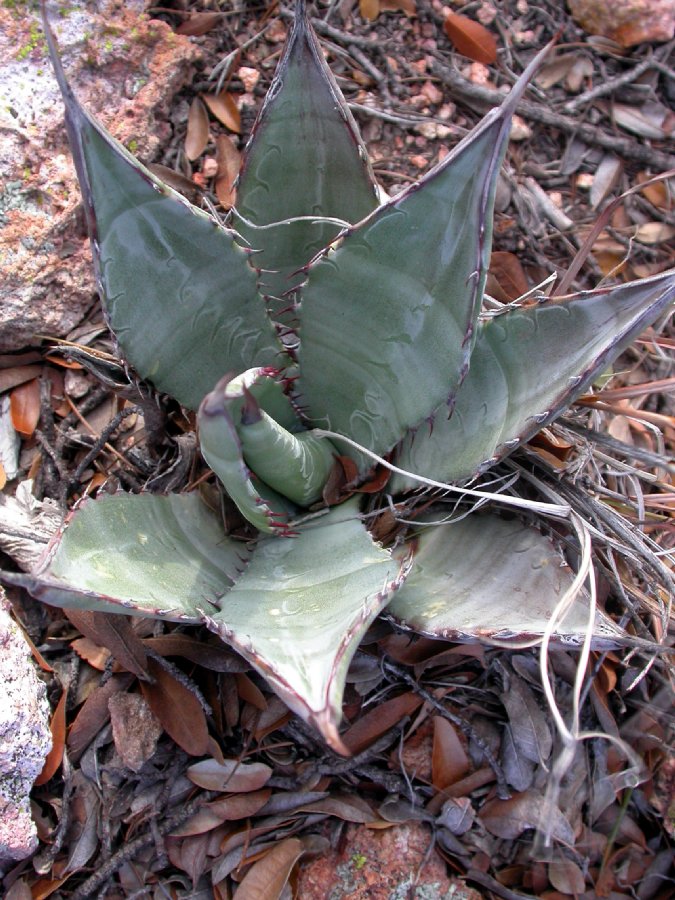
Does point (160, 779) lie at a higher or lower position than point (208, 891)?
higher

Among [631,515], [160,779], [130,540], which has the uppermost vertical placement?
[130,540]

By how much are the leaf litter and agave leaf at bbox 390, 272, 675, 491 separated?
0.16 m

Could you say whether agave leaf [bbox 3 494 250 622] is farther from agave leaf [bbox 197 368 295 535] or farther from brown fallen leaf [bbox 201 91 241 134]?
brown fallen leaf [bbox 201 91 241 134]

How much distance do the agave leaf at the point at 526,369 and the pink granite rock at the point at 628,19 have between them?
112cm

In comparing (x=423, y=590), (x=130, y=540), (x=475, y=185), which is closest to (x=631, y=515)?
(x=423, y=590)

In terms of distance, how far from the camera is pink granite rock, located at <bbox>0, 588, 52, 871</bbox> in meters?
1.11

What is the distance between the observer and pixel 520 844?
1.33m

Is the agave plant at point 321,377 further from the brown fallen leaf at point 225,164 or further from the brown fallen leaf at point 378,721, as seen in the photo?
the brown fallen leaf at point 225,164

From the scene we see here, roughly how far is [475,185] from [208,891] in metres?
1.18

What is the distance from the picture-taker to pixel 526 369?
1031mm

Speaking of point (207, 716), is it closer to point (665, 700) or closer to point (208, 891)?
point (208, 891)

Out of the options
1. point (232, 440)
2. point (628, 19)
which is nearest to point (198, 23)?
point (628, 19)

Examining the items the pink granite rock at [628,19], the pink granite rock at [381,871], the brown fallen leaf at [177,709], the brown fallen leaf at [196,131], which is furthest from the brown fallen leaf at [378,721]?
the pink granite rock at [628,19]

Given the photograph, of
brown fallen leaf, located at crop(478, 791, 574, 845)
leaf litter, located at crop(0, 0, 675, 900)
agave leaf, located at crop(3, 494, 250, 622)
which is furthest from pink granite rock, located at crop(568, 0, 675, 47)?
brown fallen leaf, located at crop(478, 791, 574, 845)
